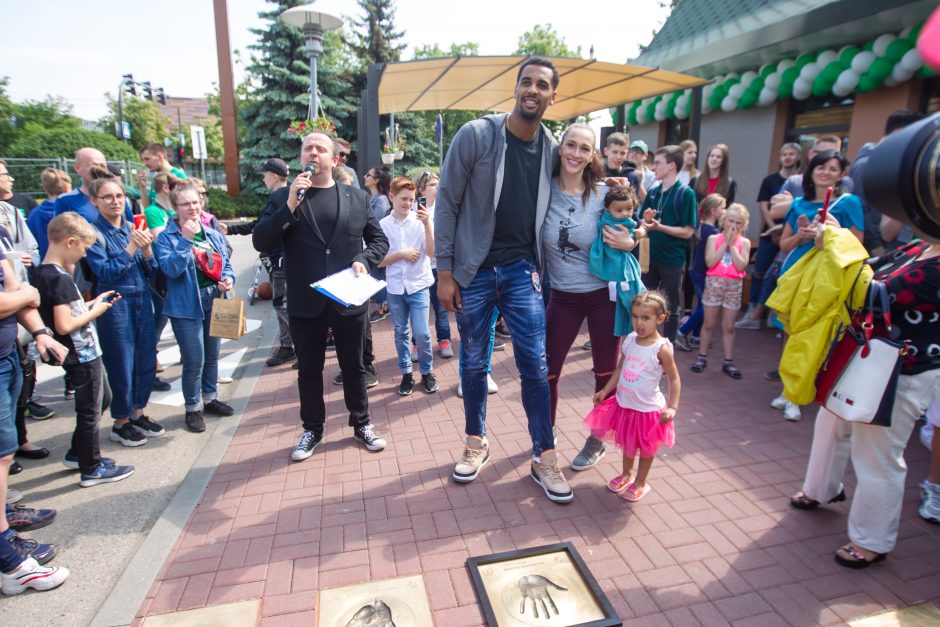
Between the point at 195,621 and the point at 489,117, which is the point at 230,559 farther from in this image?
the point at 489,117

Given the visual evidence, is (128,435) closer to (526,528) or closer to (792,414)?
(526,528)

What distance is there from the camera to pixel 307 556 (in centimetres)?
276

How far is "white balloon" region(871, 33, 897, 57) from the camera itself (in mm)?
6684

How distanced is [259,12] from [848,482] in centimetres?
2513

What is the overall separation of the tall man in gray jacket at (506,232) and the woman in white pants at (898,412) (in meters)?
1.44

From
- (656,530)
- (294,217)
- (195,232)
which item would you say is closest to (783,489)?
(656,530)

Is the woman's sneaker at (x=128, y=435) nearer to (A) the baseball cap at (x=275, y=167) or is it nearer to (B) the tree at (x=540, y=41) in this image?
(A) the baseball cap at (x=275, y=167)

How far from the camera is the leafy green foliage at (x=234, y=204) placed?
21.3 meters

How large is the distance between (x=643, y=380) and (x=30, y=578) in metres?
3.25

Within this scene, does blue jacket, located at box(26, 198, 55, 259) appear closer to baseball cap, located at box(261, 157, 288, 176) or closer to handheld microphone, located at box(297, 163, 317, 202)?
baseball cap, located at box(261, 157, 288, 176)

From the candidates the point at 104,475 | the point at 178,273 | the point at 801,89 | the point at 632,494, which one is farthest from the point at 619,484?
the point at 801,89

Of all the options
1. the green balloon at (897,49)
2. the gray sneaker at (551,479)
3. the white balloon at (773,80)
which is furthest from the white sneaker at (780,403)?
the white balloon at (773,80)

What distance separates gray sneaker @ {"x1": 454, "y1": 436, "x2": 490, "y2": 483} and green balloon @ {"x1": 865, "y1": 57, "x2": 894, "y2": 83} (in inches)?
282

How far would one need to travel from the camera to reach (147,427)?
4156 mm
